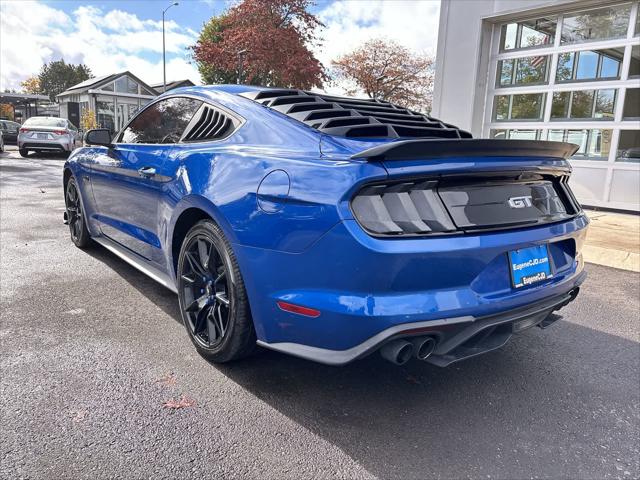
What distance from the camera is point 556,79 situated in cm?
908

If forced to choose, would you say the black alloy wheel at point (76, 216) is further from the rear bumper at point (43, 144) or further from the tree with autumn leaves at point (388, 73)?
the tree with autumn leaves at point (388, 73)

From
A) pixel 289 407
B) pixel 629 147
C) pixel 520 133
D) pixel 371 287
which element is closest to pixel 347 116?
pixel 371 287

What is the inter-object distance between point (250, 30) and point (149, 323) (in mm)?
21225

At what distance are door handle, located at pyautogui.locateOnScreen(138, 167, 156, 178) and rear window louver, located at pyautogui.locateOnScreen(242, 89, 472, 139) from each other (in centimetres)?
80

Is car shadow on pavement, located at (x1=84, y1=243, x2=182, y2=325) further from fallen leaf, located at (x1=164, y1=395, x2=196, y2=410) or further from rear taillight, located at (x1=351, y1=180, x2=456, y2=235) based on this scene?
rear taillight, located at (x1=351, y1=180, x2=456, y2=235)

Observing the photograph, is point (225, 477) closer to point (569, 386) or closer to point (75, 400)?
point (75, 400)

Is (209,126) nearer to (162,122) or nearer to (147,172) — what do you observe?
(147,172)

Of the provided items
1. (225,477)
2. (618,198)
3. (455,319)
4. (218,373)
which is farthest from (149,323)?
(618,198)

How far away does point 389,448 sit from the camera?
204 cm

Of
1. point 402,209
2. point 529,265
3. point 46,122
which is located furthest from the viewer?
point 46,122

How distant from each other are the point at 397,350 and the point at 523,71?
9.33m

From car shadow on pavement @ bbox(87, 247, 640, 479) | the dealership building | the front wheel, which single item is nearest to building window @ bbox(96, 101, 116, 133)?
the dealership building

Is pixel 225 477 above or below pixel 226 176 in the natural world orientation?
below

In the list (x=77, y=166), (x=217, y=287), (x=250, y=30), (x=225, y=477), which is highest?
(x=250, y=30)
